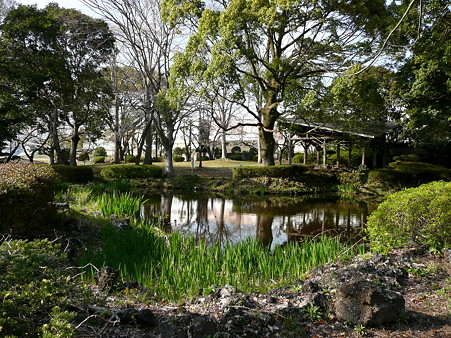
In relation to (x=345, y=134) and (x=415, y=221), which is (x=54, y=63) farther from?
(x=415, y=221)

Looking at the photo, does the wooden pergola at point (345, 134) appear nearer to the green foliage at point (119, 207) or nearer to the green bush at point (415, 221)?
the green foliage at point (119, 207)

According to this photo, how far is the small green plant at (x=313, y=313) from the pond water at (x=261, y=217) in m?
2.62

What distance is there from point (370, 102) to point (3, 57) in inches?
692

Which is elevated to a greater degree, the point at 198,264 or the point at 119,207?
the point at 119,207

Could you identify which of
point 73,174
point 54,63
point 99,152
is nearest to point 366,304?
point 73,174

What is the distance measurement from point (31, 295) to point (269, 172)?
15.4 m

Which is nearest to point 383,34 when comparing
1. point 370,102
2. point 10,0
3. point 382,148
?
point 370,102

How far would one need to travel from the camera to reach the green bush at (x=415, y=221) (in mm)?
4316

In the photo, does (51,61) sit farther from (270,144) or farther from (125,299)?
(125,299)

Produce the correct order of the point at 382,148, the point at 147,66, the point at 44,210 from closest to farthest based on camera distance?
1. the point at 44,210
2. the point at 147,66
3. the point at 382,148

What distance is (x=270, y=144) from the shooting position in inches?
665

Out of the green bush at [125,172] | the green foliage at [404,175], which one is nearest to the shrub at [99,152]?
the green bush at [125,172]

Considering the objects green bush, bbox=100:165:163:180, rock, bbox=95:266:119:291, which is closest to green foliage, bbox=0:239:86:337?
rock, bbox=95:266:119:291

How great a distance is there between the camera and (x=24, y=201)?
15.2 feet
